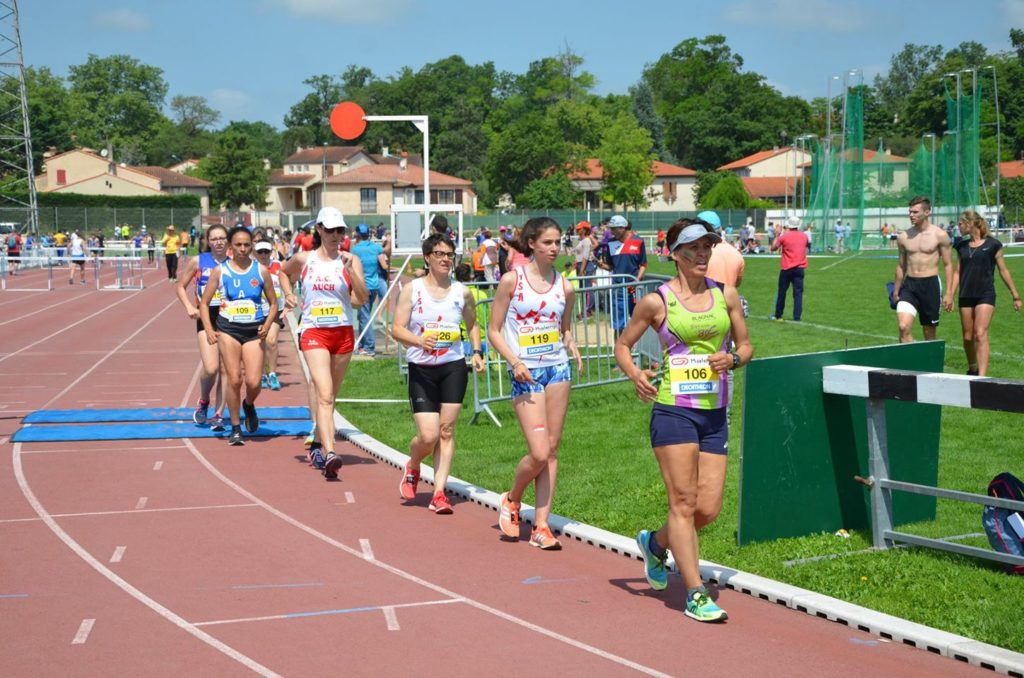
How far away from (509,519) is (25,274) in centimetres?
4554

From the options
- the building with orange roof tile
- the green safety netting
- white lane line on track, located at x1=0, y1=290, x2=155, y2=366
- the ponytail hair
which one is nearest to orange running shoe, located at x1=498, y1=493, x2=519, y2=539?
the ponytail hair

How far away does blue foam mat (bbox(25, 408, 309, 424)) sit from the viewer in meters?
13.0

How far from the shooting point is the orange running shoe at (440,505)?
869 centimetres

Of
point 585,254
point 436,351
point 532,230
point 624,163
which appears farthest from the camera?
point 624,163

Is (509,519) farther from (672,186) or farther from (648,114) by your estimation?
(648,114)

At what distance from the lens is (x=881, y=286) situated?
100 feet

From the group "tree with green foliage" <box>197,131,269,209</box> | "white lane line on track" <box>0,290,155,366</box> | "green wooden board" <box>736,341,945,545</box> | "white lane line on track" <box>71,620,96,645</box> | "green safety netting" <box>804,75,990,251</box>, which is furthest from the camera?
"tree with green foliage" <box>197,131,269,209</box>

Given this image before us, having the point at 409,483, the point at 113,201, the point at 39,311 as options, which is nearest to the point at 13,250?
the point at 39,311

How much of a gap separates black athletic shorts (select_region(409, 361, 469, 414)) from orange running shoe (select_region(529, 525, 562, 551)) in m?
1.37

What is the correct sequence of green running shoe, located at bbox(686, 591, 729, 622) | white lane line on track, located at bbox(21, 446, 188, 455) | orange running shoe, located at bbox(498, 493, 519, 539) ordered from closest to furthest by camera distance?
green running shoe, located at bbox(686, 591, 729, 622)
orange running shoe, located at bbox(498, 493, 519, 539)
white lane line on track, located at bbox(21, 446, 188, 455)

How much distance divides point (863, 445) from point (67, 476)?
256 inches

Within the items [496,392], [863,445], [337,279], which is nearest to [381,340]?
[496,392]

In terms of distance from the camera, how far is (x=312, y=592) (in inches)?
263

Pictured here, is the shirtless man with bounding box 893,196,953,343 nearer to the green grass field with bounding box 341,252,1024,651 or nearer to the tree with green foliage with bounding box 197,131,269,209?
the green grass field with bounding box 341,252,1024,651
